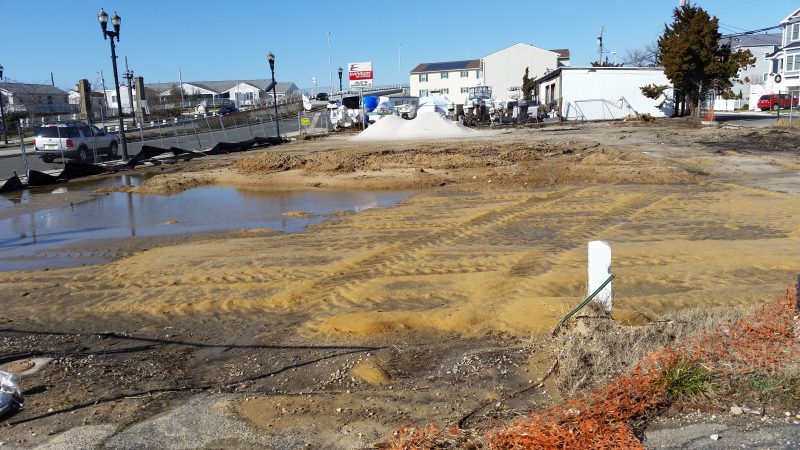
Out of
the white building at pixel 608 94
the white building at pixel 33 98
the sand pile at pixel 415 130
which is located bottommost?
the sand pile at pixel 415 130

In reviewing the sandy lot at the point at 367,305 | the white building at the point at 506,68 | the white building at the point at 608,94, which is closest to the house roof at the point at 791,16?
the white building at the point at 608,94

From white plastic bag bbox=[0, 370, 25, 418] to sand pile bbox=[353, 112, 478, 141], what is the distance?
35.3 meters

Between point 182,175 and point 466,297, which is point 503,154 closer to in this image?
point 182,175

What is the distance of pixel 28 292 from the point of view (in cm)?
962

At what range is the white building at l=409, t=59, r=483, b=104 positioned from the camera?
106562mm

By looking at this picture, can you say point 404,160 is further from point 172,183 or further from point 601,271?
point 601,271

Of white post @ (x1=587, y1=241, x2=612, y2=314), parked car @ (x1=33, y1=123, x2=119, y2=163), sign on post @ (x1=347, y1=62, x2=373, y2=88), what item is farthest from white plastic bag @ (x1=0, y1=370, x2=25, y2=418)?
sign on post @ (x1=347, y1=62, x2=373, y2=88)

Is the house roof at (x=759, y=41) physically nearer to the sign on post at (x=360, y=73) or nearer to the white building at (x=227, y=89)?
the sign on post at (x=360, y=73)

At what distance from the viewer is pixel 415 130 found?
1652 inches

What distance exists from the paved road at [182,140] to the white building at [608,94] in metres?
23.2

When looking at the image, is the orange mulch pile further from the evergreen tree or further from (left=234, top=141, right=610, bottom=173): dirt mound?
the evergreen tree

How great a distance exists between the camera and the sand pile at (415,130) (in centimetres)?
4112

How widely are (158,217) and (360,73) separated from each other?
141 ft

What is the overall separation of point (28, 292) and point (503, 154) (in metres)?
18.5
